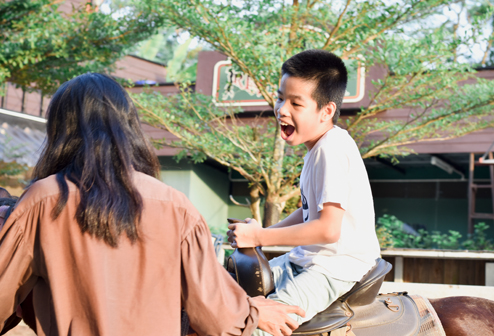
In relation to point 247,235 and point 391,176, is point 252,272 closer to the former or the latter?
point 247,235

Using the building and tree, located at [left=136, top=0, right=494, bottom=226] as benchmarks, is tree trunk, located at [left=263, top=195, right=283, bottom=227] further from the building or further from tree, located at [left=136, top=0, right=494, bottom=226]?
the building

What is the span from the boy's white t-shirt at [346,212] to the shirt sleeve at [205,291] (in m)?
0.58

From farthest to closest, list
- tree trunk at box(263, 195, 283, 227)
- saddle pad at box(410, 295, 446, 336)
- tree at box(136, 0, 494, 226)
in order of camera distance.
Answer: tree trunk at box(263, 195, 283, 227), tree at box(136, 0, 494, 226), saddle pad at box(410, 295, 446, 336)

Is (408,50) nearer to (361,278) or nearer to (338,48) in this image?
(338,48)

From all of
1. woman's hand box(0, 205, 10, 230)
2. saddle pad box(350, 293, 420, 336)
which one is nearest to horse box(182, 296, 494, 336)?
saddle pad box(350, 293, 420, 336)

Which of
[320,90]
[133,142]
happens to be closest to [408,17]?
[320,90]

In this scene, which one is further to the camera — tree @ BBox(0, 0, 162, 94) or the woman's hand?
tree @ BBox(0, 0, 162, 94)

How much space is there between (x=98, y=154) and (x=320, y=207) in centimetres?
Answer: 91

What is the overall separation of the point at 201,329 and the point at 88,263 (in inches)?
18.5

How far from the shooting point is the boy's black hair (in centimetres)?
227

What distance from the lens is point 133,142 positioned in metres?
1.76

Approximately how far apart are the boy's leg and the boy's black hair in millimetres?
782

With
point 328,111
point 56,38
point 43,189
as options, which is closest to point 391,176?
point 56,38

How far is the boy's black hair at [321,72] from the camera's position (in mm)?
2270
